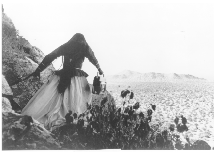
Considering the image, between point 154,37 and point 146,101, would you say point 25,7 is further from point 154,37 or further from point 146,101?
point 146,101

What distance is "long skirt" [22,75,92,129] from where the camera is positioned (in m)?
4.82

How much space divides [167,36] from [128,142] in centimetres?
261

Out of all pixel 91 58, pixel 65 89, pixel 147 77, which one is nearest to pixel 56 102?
pixel 65 89

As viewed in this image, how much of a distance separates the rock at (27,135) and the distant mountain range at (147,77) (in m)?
2.01

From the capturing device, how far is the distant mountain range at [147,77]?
225 inches

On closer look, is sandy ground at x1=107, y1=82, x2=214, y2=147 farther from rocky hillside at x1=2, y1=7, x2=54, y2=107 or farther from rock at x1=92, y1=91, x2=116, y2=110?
rocky hillside at x1=2, y1=7, x2=54, y2=107

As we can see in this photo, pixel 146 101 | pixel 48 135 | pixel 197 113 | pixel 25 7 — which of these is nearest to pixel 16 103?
pixel 48 135

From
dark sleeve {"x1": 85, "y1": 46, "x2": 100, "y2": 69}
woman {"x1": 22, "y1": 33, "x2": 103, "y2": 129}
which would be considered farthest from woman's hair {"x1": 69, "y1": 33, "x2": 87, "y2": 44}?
dark sleeve {"x1": 85, "y1": 46, "x2": 100, "y2": 69}

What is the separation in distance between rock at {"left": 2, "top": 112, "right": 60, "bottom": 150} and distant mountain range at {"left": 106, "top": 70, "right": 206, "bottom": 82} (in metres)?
2.01

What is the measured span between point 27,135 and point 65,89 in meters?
1.27

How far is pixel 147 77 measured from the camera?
6.13 meters

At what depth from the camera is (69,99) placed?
16.7ft

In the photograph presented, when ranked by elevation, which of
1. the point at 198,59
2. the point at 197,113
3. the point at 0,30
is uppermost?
the point at 0,30

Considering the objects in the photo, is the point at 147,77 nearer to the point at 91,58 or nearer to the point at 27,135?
the point at 91,58
